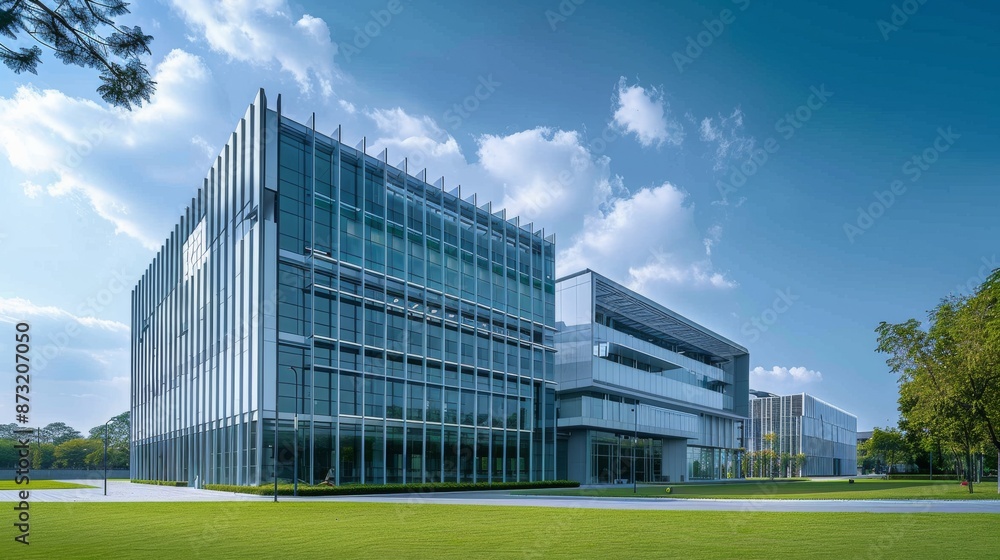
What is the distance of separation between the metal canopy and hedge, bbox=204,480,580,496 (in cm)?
1856

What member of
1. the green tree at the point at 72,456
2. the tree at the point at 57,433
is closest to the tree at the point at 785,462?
the green tree at the point at 72,456

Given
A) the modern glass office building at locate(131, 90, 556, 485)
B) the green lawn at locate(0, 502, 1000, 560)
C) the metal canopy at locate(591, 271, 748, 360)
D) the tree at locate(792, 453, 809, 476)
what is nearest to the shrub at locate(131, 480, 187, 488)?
the modern glass office building at locate(131, 90, 556, 485)

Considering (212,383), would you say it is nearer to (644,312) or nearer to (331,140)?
(331,140)

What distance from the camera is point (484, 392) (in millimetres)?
56188

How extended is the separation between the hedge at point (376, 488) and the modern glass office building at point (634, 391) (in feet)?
36.7

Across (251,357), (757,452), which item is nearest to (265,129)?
(251,357)

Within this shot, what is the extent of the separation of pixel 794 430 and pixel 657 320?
198 feet

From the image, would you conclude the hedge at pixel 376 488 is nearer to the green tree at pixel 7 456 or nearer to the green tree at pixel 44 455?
the green tree at pixel 7 456

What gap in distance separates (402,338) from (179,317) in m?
20.9

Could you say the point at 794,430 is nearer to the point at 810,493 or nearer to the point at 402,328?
the point at 810,493

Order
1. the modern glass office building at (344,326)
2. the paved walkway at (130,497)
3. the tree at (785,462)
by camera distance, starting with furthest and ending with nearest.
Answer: the tree at (785,462) < the modern glass office building at (344,326) < the paved walkway at (130,497)

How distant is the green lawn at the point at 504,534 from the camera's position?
524 inches

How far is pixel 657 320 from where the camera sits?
74.1 metres

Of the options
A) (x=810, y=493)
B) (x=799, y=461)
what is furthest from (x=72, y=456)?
(x=799, y=461)
